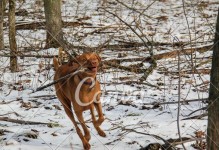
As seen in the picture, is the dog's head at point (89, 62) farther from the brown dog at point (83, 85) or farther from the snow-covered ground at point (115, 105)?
the snow-covered ground at point (115, 105)

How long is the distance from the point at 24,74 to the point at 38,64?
0.40m

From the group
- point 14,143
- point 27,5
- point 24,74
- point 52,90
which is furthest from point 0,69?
point 27,5

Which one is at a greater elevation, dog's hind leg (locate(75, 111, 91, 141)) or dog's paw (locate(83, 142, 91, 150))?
dog's hind leg (locate(75, 111, 91, 141))

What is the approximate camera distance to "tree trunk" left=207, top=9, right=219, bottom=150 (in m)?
2.34

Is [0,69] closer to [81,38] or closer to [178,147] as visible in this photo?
[81,38]

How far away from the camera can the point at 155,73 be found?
599 cm

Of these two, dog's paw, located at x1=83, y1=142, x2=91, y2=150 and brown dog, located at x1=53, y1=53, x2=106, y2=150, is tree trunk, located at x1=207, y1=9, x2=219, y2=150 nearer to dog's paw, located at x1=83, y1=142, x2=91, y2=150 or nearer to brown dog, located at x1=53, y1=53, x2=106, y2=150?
brown dog, located at x1=53, y1=53, x2=106, y2=150

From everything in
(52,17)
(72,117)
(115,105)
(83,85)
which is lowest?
(115,105)

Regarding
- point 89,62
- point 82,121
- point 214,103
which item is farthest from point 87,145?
point 214,103

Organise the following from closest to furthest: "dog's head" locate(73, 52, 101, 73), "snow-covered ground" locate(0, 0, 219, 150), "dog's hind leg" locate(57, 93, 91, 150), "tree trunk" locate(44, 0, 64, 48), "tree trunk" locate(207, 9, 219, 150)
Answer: "tree trunk" locate(207, 9, 219, 150) < "dog's head" locate(73, 52, 101, 73) < "dog's hind leg" locate(57, 93, 91, 150) < "snow-covered ground" locate(0, 0, 219, 150) < "tree trunk" locate(44, 0, 64, 48)

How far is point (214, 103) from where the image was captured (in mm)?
2418

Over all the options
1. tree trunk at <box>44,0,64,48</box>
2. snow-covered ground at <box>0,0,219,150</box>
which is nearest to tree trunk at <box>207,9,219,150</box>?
snow-covered ground at <box>0,0,219,150</box>

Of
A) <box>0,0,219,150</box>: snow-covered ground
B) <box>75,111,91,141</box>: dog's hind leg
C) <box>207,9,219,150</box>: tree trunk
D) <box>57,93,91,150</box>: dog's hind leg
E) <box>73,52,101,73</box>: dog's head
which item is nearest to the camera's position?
<box>207,9,219,150</box>: tree trunk

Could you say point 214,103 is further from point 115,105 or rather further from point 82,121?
point 115,105
